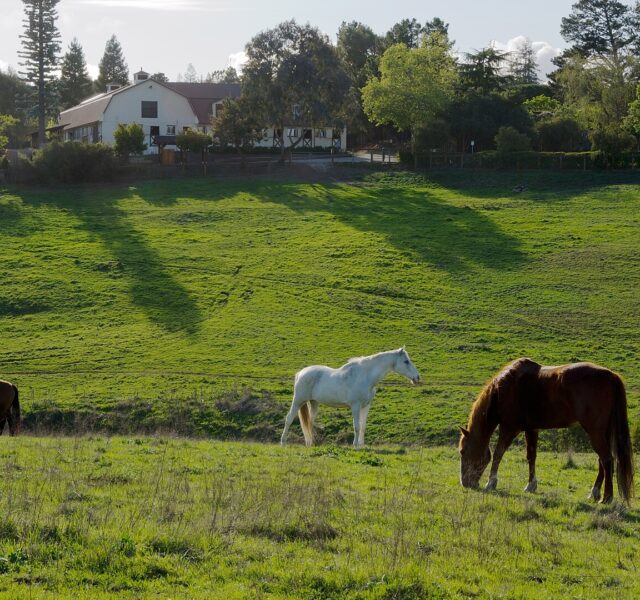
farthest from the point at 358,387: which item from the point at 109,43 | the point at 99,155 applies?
the point at 109,43

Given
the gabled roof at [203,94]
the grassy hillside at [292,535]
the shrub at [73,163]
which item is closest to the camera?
the grassy hillside at [292,535]

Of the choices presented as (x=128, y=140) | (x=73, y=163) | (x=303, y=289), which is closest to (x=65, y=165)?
(x=73, y=163)

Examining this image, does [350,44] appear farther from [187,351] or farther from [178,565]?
[178,565]

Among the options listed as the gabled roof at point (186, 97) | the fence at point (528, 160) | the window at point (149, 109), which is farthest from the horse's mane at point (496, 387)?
the window at point (149, 109)

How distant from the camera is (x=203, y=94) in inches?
3974

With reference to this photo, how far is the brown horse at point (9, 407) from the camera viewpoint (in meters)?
22.2

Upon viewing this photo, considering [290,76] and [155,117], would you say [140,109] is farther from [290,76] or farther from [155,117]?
[290,76]

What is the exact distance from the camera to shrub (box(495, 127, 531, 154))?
69.4m

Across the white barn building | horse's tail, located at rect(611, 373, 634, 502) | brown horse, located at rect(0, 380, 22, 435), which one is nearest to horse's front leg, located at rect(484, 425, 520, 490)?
horse's tail, located at rect(611, 373, 634, 502)

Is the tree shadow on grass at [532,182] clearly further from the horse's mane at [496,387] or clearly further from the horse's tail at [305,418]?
the horse's mane at [496,387]

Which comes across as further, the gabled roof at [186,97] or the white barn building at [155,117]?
the gabled roof at [186,97]

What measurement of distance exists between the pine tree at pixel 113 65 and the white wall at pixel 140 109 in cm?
5947

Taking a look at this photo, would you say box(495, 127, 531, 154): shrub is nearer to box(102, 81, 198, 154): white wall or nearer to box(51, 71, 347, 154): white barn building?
box(51, 71, 347, 154): white barn building

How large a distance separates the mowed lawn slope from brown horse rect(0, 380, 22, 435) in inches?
251
